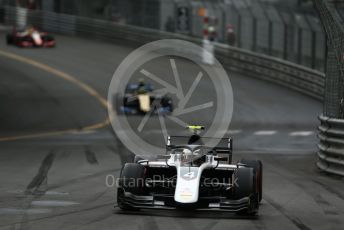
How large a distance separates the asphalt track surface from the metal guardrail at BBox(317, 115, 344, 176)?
290 millimetres

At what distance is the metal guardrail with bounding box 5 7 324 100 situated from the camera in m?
39.1

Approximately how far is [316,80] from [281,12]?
4.16 metres

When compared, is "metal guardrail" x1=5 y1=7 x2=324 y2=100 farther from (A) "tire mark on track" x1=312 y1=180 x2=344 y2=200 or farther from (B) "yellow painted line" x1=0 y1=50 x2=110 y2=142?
(A) "tire mark on track" x1=312 y1=180 x2=344 y2=200

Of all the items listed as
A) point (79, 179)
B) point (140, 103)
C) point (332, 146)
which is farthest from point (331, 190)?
point (140, 103)

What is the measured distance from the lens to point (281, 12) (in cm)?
4069

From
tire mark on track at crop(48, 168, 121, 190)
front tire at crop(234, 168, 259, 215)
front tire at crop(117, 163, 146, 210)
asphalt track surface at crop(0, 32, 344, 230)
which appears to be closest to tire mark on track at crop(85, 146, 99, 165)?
asphalt track surface at crop(0, 32, 344, 230)

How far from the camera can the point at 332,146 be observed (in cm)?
1873

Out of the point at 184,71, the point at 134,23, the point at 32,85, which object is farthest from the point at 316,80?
the point at 134,23

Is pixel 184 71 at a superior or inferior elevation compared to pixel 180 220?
inferior

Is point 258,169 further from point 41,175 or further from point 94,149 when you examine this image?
point 94,149

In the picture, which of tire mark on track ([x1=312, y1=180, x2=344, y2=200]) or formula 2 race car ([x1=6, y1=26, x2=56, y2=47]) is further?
formula 2 race car ([x1=6, y1=26, x2=56, y2=47])

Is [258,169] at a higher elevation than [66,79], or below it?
higher

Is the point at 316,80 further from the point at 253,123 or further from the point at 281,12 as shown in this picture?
the point at 253,123

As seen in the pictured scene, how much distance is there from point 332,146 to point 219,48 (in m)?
26.0
